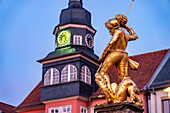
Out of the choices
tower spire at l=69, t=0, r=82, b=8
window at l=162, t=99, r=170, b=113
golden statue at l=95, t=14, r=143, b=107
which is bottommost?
golden statue at l=95, t=14, r=143, b=107

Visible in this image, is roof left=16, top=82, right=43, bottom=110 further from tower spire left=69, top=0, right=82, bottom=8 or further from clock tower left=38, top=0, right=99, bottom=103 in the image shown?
tower spire left=69, top=0, right=82, bottom=8

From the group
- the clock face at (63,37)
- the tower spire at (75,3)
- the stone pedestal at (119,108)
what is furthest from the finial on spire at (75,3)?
the stone pedestal at (119,108)

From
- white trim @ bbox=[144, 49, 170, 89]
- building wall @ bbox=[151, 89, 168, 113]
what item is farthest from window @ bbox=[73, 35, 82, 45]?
building wall @ bbox=[151, 89, 168, 113]

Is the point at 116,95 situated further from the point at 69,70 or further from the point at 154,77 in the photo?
the point at 69,70

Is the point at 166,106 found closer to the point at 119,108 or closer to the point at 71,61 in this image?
the point at 71,61

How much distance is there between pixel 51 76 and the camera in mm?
28578

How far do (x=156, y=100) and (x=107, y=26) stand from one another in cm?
1826

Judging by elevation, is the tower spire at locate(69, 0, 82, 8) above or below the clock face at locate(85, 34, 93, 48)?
above

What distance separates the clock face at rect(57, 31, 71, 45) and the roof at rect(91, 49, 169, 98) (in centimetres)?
491

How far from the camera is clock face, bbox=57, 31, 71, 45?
29.8 m

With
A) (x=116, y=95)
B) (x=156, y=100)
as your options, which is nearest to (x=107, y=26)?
(x=116, y=95)

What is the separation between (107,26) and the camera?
7.01 m

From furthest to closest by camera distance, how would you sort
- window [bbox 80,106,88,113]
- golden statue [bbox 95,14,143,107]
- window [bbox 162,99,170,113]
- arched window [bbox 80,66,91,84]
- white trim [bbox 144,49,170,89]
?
arched window [bbox 80,66,91,84]
window [bbox 80,106,88,113]
white trim [bbox 144,49,170,89]
window [bbox 162,99,170,113]
golden statue [bbox 95,14,143,107]

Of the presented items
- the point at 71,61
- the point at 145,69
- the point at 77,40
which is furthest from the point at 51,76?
the point at 145,69
